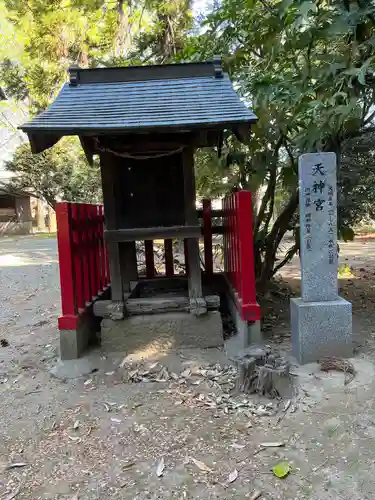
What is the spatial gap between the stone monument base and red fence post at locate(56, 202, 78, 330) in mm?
2233

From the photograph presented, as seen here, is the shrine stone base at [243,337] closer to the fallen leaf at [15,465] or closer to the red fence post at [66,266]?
the red fence post at [66,266]

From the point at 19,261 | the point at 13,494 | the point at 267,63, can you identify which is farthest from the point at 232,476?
the point at 19,261

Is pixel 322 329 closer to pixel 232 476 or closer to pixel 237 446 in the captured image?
pixel 237 446

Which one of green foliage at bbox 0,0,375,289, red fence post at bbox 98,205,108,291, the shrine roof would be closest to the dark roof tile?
the shrine roof

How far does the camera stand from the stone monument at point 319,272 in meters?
3.91

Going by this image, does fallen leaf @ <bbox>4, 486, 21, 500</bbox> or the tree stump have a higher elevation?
the tree stump

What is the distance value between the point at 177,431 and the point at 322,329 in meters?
1.70

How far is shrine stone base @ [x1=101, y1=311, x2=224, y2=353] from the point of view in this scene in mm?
4496

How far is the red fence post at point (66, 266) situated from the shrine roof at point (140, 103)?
71 centimetres

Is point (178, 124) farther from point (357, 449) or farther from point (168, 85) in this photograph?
point (357, 449)

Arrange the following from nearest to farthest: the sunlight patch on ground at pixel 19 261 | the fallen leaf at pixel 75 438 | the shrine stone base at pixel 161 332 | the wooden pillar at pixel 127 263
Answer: the fallen leaf at pixel 75 438, the shrine stone base at pixel 161 332, the wooden pillar at pixel 127 263, the sunlight patch on ground at pixel 19 261

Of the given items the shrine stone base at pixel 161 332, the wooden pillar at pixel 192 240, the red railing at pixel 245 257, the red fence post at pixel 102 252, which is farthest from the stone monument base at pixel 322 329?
the red fence post at pixel 102 252

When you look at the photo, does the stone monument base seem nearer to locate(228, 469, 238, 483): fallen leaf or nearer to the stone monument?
the stone monument

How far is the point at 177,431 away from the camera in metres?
3.01
